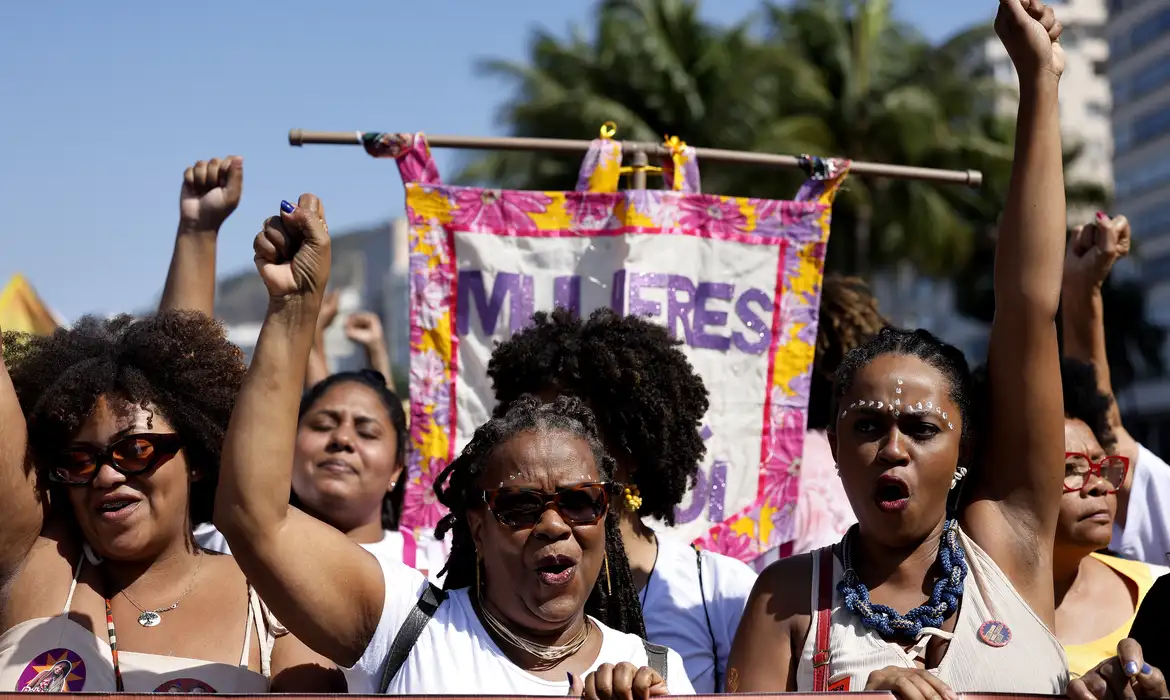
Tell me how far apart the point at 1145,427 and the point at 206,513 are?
50.0 m

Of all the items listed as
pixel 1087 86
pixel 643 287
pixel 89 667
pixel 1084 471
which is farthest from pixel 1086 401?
pixel 1087 86

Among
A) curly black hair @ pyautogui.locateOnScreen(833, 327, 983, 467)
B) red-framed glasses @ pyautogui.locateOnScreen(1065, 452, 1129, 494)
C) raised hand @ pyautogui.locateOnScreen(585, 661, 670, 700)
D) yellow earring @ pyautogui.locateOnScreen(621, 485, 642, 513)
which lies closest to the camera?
raised hand @ pyautogui.locateOnScreen(585, 661, 670, 700)

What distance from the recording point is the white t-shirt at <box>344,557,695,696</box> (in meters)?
2.67

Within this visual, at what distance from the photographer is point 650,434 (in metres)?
3.76

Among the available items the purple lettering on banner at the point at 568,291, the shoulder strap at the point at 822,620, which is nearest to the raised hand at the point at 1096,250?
the purple lettering on banner at the point at 568,291

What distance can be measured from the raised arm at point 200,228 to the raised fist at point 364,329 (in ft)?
5.17

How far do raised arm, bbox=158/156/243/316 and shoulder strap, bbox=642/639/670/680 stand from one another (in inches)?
68.7

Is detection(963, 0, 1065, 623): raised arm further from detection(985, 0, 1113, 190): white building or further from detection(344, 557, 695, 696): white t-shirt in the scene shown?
detection(985, 0, 1113, 190): white building

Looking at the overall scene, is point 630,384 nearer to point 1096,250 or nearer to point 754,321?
point 754,321

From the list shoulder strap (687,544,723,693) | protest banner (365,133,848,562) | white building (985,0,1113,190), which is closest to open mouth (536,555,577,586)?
shoulder strap (687,544,723,693)

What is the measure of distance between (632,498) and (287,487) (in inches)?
44.7

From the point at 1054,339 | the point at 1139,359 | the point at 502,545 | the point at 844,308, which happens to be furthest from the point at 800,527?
the point at 1139,359

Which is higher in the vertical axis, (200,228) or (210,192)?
(210,192)

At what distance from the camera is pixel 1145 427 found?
48.6 meters
